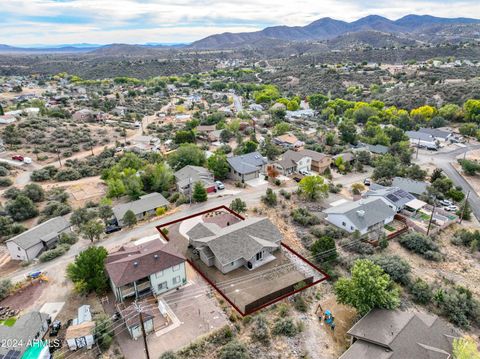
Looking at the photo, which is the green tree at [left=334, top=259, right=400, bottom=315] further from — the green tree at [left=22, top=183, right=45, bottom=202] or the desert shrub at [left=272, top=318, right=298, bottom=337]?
the green tree at [left=22, top=183, right=45, bottom=202]

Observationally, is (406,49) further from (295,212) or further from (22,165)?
(22,165)

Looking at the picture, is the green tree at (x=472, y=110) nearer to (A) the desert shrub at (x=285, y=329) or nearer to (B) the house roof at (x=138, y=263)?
(A) the desert shrub at (x=285, y=329)

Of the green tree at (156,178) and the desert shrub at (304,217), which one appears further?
the green tree at (156,178)

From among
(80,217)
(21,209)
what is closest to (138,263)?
(80,217)

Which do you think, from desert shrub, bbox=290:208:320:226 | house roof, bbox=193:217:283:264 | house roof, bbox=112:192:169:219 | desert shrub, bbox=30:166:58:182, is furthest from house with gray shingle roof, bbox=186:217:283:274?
desert shrub, bbox=30:166:58:182

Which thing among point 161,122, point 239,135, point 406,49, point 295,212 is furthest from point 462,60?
point 295,212

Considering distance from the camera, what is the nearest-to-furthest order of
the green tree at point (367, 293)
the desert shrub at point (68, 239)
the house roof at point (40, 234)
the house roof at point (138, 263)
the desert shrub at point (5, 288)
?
the green tree at point (367, 293), the house roof at point (138, 263), the desert shrub at point (5, 288), the house roof at point (40, 234), the desert shrub at point (68, 239)

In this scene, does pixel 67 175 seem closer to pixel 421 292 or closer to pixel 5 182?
pixel 5 182

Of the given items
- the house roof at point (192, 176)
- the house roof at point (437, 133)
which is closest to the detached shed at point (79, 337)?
the house roof at point (192, 176)
